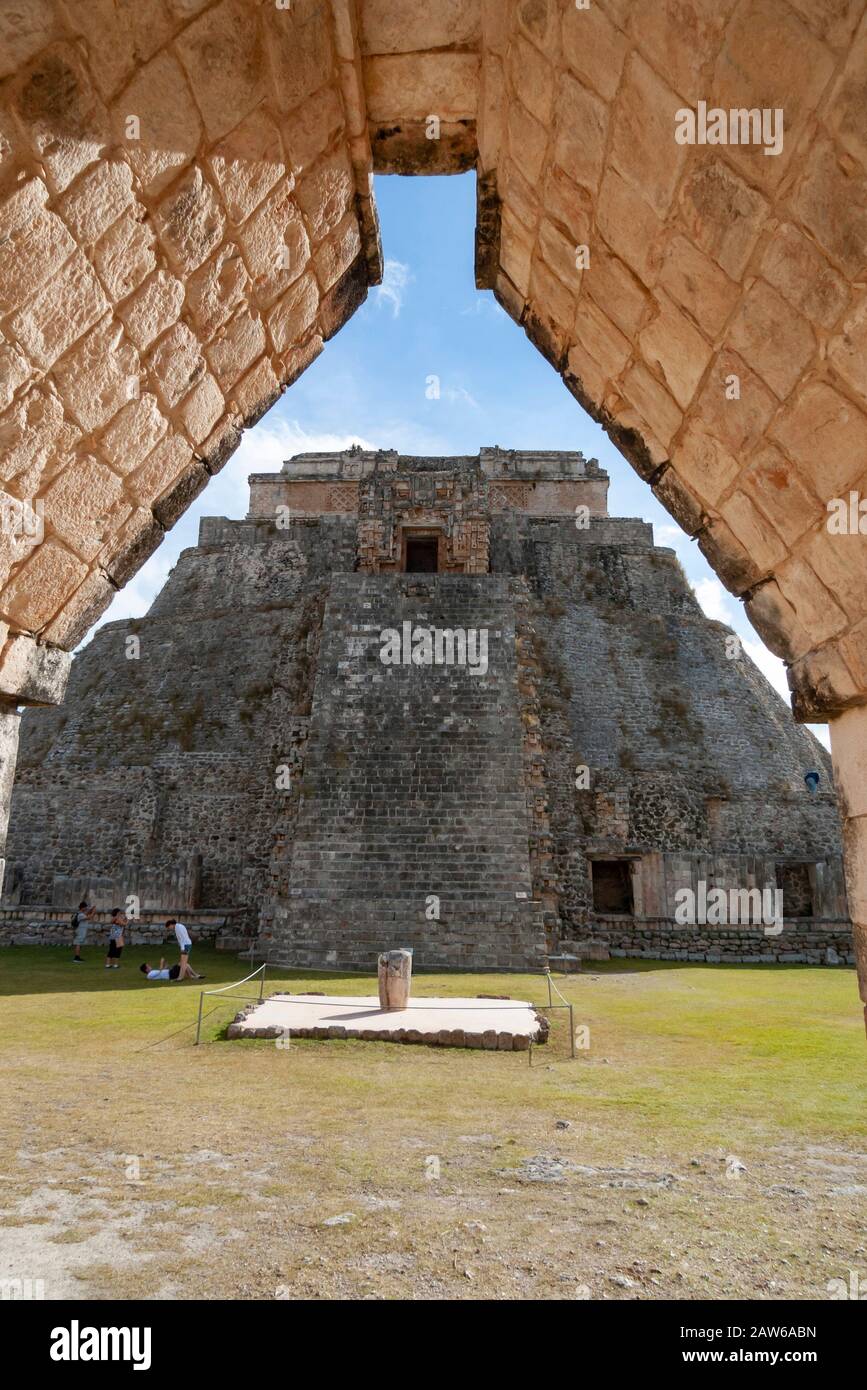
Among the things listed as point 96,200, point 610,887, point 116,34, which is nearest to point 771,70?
point 116,34

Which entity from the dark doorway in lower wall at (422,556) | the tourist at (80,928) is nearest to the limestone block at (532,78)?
the tourist at (80,928)

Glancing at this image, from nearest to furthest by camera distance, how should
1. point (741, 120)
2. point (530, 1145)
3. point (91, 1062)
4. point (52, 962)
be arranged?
point (741, 120) → point (530, 1145) → point (91, 1062) → point (52, 962)

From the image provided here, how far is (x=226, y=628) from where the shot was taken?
21969mm

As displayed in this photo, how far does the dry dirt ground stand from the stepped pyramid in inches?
209

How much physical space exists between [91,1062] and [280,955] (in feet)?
18.5

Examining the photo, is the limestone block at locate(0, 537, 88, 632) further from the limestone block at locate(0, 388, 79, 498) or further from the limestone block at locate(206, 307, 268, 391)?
the limestone block at locate(206, 307, 268, 391)

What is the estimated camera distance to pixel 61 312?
222 cm

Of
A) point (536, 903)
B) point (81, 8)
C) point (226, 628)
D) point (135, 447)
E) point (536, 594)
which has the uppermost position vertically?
point (536, 594)

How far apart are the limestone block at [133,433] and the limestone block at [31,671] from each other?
66 cm

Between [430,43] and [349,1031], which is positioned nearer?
[430,43]

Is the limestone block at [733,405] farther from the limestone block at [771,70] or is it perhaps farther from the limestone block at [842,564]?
the limestone block at [771,70]

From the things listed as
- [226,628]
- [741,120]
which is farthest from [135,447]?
[226,628]

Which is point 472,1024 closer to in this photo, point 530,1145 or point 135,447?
point 530,1145

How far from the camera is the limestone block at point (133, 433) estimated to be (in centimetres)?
256
